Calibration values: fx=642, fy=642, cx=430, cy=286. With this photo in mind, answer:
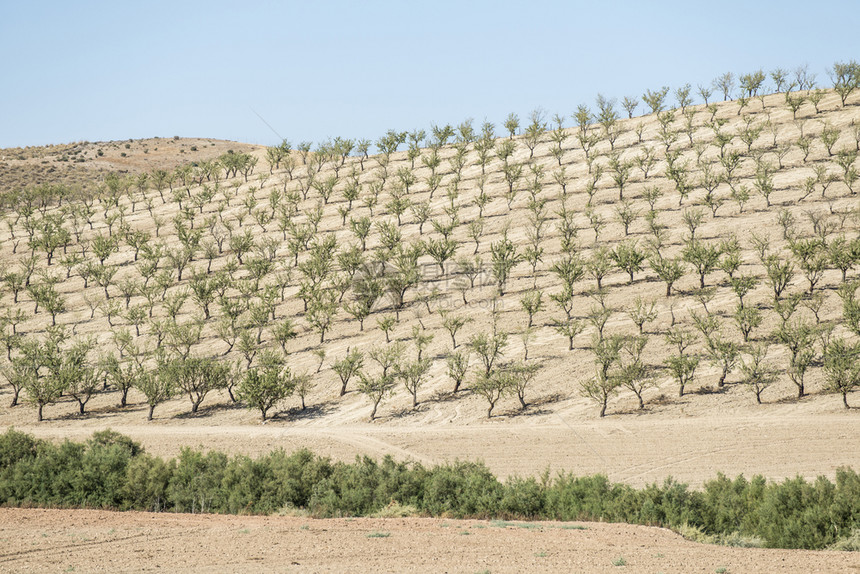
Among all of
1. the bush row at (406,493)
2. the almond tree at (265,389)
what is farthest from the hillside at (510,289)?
the bush row at (406,493)

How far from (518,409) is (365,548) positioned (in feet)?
75.6

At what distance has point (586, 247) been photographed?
62969 millimetres

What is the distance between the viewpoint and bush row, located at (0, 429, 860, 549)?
21109 mm

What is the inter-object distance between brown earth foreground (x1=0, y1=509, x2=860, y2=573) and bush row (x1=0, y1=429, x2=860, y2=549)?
205cm

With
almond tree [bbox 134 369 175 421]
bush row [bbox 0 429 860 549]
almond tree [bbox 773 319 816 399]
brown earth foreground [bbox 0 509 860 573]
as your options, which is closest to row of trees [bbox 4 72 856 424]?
almond tree [bbox 773 319 816 399]

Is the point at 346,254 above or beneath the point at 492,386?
above

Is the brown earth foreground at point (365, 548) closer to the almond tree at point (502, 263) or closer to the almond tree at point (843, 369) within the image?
the almond tree at point (843, 369)

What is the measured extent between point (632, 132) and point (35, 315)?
78.8 m

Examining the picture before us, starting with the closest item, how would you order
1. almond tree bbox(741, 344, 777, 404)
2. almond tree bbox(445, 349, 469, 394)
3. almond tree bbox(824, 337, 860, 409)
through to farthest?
1. almond tree bbox(824, 337, 860, 409)
2. almond tree bbox(741, 344, 777, 404)
3. almond tree bbox(445, 349, 469, 394)

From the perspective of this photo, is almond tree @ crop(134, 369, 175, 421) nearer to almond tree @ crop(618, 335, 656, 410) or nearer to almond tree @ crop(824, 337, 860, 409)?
almond tree @ crop(618, 335, 656, 410)

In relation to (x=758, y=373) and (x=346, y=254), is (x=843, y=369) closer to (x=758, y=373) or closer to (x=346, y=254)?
(x=758, y=373)

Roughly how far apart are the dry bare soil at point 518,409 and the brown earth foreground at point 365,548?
0.10 metres

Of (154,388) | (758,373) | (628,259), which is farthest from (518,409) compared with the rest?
(154,388)

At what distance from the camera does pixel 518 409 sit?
4031 centimetres
